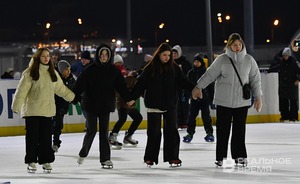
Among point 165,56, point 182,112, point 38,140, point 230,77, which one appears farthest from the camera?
point 182,112

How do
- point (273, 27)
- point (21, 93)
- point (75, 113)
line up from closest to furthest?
point (21, 93)
point (75, 113)
point (273, 27)

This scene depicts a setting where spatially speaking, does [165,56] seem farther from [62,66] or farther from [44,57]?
[62,66]

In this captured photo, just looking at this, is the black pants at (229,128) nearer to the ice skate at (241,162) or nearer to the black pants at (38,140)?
the ice skate at (241,162)

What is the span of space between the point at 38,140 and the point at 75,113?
26.7 feet

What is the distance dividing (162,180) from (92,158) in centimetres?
319

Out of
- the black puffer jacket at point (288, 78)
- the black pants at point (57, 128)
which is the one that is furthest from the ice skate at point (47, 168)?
the black puffer jacket at point (288, 78)

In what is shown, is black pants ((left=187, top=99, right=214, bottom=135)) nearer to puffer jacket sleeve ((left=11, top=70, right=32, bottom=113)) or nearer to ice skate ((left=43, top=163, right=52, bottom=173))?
ice skate ((left=43, top=163, right=52, bottom=173))

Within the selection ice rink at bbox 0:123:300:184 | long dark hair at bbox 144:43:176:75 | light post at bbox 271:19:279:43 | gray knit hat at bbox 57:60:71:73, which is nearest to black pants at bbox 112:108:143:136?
ice rink at bbox 0:123:300:184

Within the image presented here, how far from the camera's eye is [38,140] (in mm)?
11367

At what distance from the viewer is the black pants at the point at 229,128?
11.4 metres

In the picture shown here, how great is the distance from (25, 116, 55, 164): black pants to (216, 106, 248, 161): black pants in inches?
85.9

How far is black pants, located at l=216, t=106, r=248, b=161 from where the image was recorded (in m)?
11.4

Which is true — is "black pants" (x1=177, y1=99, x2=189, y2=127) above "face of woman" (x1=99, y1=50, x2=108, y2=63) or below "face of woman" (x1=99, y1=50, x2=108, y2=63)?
below

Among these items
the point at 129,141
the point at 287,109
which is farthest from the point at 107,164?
the point at 287,109
